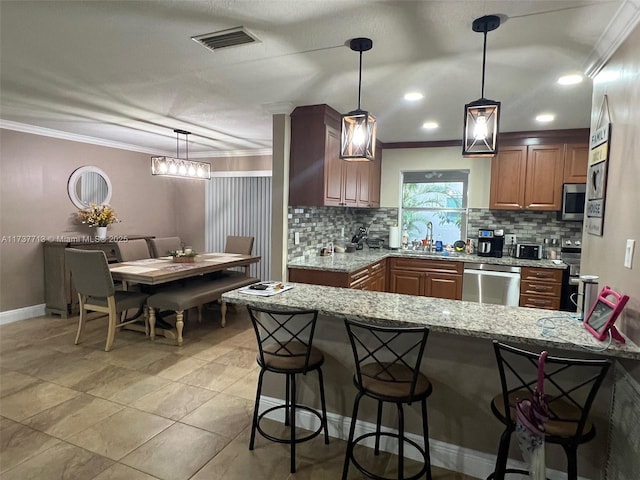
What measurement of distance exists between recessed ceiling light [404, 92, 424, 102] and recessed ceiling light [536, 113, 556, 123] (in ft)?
4.63

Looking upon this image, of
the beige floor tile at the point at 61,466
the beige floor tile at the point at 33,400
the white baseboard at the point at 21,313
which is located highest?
the white baseboard at the point at 21,313

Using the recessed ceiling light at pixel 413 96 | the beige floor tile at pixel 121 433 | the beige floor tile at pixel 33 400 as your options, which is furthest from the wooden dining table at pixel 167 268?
the recessed ceiling light at pixel 413 96

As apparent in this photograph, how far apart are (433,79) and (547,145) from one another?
100 inches

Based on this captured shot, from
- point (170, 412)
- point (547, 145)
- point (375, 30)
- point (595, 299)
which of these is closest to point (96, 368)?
point (170, 412)

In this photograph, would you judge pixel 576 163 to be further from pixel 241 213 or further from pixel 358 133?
pixel 241 213

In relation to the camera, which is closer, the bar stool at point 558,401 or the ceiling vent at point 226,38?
the bar stool at point 558,401

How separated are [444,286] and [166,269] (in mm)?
3284

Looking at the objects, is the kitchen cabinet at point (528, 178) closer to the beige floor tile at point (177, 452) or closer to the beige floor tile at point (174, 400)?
the beige floor tile at point (174, 400)

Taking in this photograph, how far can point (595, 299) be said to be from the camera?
6.30ft

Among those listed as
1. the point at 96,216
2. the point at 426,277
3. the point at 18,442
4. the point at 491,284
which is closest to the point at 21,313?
the point at 96,216

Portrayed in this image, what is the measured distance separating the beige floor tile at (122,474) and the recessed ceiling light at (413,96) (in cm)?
309

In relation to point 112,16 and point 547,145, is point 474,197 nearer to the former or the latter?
point 547,145

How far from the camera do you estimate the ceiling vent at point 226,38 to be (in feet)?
6.64

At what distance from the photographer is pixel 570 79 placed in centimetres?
263
